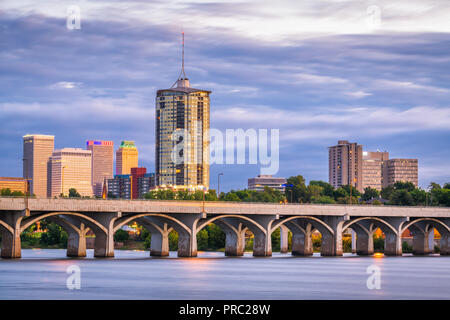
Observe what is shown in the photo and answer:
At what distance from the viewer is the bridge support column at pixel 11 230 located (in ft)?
322

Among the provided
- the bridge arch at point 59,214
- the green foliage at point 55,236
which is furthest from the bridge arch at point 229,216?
the green foliage at point 55,236

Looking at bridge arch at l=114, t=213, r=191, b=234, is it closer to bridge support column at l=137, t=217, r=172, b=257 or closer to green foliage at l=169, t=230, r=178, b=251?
bridge support column at l=137, t=217, r=172, b=257

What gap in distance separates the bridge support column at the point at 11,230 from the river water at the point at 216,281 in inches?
64.7

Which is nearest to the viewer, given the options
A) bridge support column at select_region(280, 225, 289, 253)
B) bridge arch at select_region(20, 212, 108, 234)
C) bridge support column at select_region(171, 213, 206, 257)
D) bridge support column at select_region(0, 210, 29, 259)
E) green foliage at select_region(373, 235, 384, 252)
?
bridge support column at select_region(0, 210, 29, 259)

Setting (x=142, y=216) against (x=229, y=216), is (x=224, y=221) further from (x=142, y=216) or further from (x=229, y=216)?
(x=142, y=216)

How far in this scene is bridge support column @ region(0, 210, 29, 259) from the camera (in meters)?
98.0

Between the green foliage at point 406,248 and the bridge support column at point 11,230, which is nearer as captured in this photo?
the bridge support column at point 11,230

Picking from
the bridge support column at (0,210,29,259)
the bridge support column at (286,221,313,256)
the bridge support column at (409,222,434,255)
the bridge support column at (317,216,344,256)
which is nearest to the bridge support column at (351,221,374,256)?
the bridge support column at (409,222,434,255)

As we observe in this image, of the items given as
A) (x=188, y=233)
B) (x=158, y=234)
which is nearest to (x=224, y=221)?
(x=158, y=234)

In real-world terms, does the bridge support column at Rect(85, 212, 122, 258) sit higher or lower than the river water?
higher

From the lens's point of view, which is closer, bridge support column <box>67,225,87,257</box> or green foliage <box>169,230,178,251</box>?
bridge support column <box>67,225,87,257</box>

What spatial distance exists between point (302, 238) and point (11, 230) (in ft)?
173

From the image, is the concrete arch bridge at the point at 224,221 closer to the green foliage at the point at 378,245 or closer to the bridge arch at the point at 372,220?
the bridge arch at the point at 372,220
